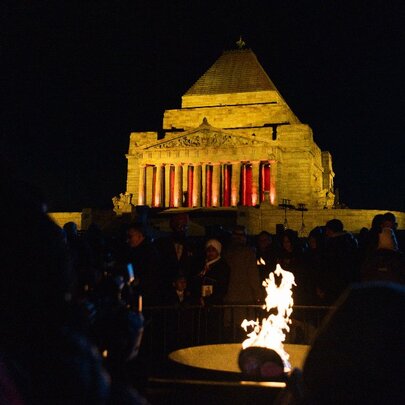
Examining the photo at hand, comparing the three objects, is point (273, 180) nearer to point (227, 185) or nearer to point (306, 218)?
point (227, 185)

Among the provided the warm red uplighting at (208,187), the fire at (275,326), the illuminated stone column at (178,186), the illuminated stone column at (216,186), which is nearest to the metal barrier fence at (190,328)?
the fire at (275,326)

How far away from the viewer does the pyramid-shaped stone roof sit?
57312 mm

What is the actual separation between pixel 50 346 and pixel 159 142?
49.5 m

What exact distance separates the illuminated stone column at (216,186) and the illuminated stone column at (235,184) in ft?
4.26

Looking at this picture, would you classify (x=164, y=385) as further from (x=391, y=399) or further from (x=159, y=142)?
(x=159, y=142)

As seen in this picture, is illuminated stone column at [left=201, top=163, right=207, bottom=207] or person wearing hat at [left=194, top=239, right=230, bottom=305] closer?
person wearing hat at [left=194, top=239, right=230, bottom=305]

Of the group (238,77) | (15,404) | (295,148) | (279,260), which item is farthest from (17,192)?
(238,77)

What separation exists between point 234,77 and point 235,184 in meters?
16.0

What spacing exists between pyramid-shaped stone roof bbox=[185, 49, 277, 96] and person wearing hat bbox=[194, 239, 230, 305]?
49.5m

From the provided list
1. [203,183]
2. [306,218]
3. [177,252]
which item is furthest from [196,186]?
[177,252]

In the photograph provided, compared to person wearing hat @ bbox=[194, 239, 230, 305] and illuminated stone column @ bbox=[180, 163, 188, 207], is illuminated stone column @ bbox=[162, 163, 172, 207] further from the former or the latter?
person wearing hat @ bbox=[194, 239, 230, 305]

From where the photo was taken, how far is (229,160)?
162ft

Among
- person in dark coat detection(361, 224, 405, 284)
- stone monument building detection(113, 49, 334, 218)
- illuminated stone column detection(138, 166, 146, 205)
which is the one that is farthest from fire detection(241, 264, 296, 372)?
illuminated stone column detection(138, 166, 146, 205)

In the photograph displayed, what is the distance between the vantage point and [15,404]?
163 cm
